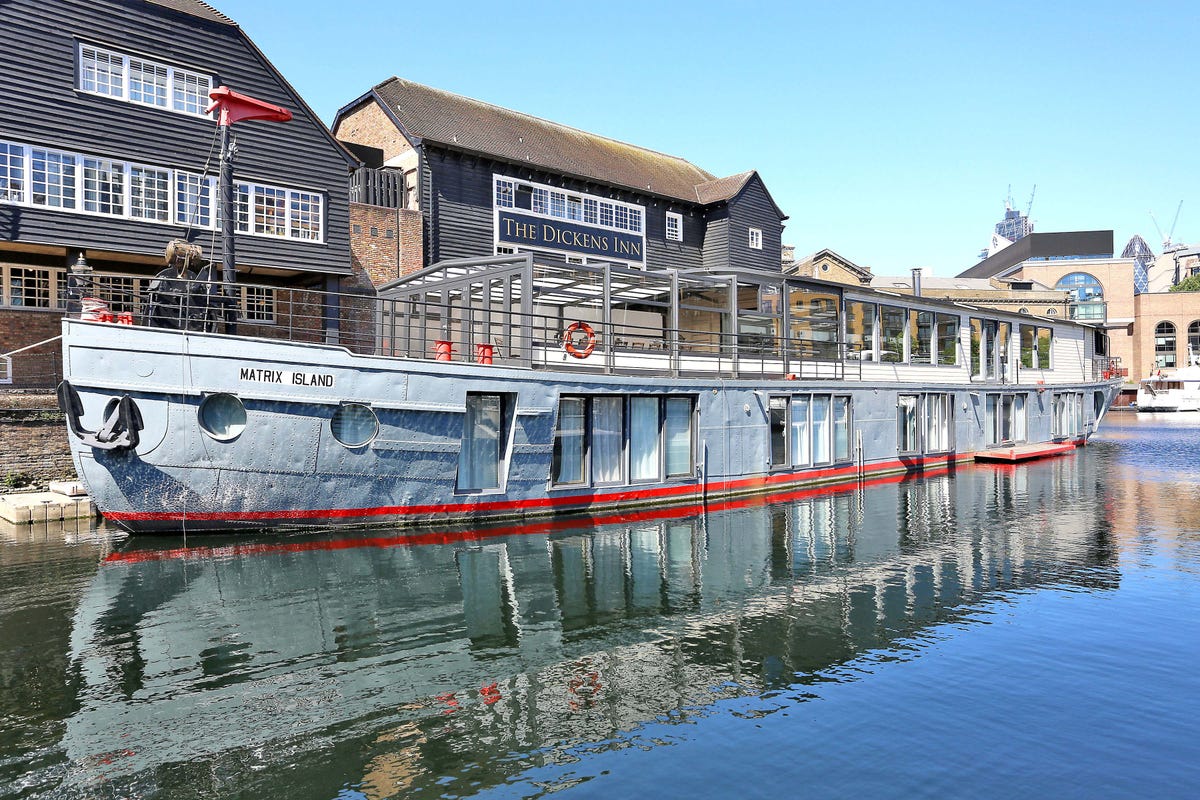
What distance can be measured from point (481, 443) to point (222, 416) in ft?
15.8

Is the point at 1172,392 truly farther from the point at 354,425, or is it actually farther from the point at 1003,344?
the point at 354,425

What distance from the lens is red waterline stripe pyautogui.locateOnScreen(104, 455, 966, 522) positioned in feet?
45.3

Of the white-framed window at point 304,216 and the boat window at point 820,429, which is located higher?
the white-framed window at point 304,216

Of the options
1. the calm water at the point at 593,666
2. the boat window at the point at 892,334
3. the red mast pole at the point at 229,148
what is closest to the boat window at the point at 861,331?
the boat window at the point at 892,334

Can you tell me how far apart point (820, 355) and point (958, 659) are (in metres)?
16.9

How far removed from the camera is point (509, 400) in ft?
53.6

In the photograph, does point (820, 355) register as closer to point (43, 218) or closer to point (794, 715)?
point (794, 715)

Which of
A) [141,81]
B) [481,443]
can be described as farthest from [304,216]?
[481,443]

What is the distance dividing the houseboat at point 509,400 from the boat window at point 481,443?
4 cm

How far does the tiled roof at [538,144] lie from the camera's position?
32.4 meters

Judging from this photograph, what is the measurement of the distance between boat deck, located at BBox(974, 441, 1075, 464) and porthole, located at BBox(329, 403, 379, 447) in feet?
78.8

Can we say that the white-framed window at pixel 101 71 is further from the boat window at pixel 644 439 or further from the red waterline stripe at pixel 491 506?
the boat window at pixel 644 439

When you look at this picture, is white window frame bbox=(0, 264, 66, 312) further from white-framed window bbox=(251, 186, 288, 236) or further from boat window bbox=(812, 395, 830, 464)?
boat window bbox=(812, 395, 830, 464)

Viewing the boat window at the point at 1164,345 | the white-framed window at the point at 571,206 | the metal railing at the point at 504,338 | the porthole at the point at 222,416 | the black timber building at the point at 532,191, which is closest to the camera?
the porthole at the point at 222,416
